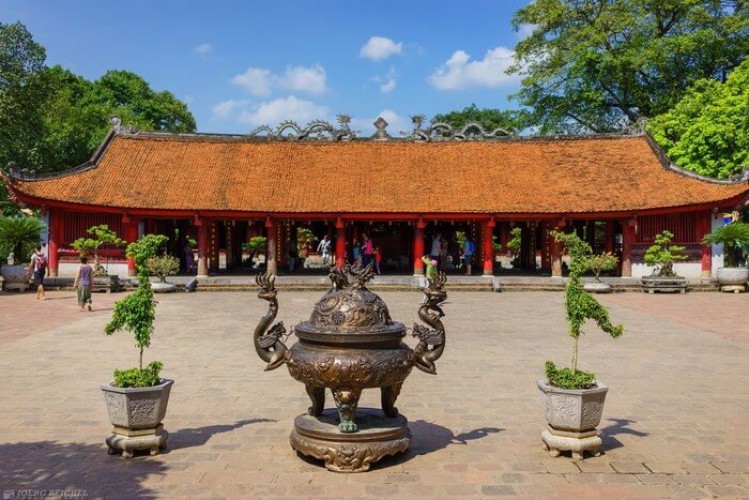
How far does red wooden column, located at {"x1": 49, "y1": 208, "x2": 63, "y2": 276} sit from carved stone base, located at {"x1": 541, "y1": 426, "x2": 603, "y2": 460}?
73.1 feet

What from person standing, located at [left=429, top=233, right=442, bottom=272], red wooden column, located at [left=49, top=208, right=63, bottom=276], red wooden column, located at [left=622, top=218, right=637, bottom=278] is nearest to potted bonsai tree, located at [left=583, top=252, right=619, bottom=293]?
red wooden column, located at [left=622, top=218, right=637, bottom=278]

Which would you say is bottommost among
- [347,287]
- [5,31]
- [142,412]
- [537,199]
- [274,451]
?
[274,451]

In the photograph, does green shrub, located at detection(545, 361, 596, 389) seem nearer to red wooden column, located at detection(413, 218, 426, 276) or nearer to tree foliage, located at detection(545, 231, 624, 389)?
tree foliage, located at detection(545, 231, 624, 389)

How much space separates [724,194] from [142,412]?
23.1 meters

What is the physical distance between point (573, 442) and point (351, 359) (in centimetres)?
222

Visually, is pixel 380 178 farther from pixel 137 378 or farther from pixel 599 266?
pixel 137 378

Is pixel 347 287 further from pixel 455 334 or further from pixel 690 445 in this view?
pixel 455 334

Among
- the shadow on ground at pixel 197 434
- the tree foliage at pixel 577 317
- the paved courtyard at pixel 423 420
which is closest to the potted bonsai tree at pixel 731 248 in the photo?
the paved courtyard at pixel 423 420

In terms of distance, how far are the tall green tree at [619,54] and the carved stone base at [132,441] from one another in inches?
1391

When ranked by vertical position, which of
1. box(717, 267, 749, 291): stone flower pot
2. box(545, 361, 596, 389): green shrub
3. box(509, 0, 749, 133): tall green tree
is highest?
box(509, 0, 749, 133): tall green tree

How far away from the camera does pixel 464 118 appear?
2552 inches

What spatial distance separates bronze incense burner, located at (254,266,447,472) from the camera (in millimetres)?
5516

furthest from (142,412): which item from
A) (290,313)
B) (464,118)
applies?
(464,118)

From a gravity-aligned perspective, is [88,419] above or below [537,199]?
below
